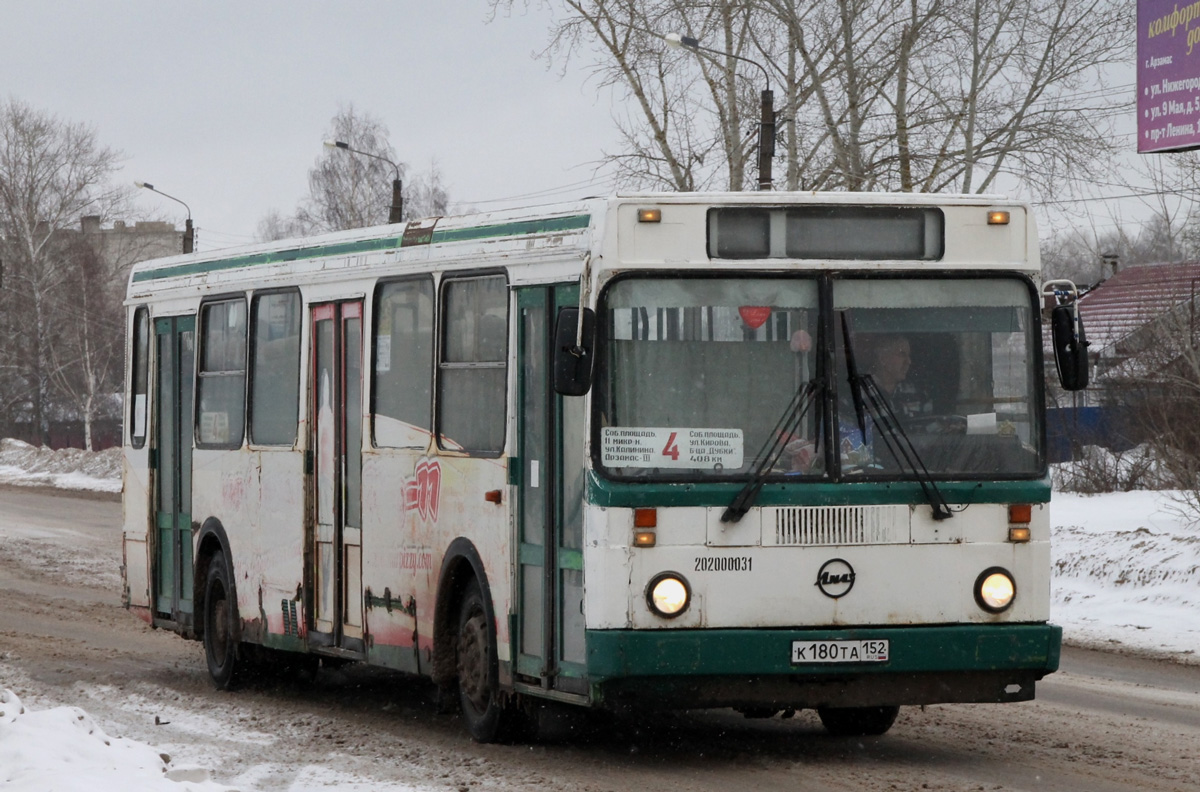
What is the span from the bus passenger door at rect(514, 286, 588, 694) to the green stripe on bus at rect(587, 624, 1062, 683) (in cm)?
33

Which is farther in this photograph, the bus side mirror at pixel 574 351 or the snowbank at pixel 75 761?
the bus side mirror at pixel 574 351

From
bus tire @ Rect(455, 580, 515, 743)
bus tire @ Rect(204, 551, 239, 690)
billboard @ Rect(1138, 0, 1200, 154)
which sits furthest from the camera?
billboard @ Rect(1138, 0, 1200, 154)

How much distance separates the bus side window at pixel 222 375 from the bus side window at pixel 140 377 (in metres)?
1.05

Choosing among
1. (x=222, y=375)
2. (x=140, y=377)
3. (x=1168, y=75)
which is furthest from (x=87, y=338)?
(x=222, y=375)

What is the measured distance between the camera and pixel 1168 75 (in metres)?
22.1

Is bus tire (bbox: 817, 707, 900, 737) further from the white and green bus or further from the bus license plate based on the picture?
the bus license plate

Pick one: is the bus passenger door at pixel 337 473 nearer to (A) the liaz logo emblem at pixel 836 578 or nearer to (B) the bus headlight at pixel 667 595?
(B) the bus headlight at pixel 667 595

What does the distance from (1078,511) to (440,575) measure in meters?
13.4

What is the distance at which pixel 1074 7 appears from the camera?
36.3 metres

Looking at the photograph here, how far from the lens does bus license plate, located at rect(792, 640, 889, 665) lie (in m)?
7.95

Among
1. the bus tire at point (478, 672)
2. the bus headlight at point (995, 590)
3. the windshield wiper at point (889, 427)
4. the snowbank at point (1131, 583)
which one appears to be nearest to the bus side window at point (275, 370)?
the bus tire at point (478, 672)

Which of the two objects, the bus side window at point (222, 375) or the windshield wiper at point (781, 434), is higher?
the bus side window at point (222, 375)

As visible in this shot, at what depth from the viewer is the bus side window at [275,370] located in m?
11.5

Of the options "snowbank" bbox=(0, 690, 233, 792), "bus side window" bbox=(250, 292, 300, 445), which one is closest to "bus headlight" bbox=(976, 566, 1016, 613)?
"snowbank" bbox=(0, 690, 233, 792)
